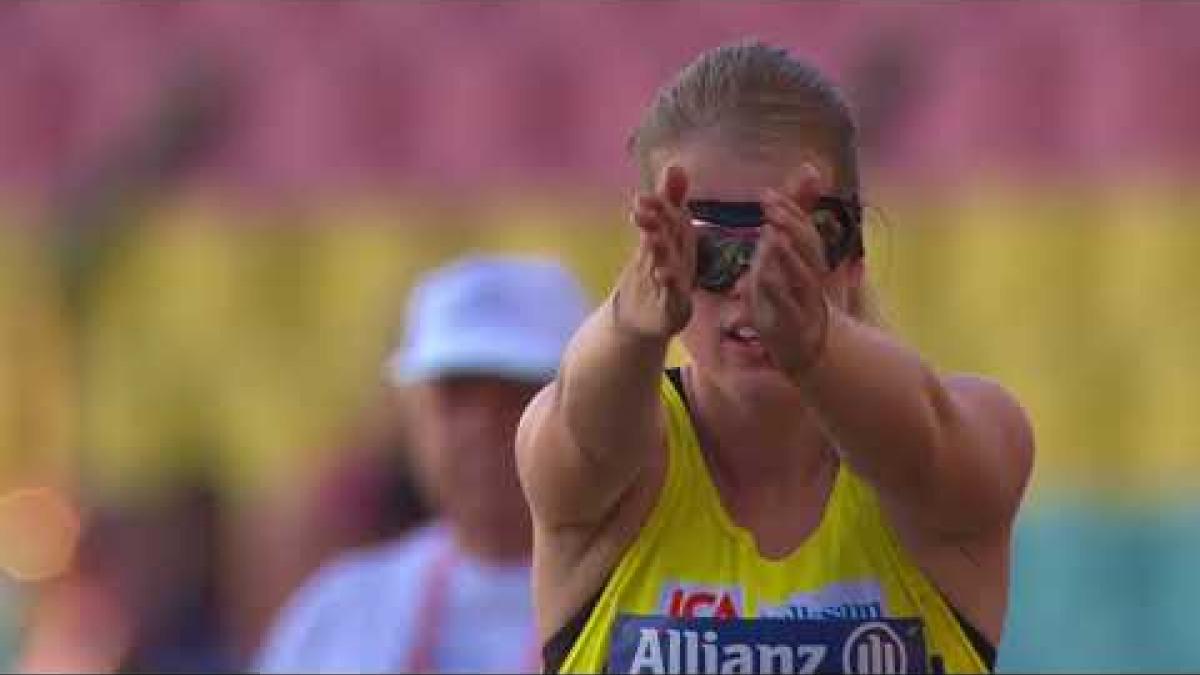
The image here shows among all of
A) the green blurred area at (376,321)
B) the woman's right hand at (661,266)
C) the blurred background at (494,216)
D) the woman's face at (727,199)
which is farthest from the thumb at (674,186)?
the green blurred area at (376,321)

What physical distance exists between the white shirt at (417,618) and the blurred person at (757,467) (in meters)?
1.76

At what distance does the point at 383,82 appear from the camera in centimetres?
945

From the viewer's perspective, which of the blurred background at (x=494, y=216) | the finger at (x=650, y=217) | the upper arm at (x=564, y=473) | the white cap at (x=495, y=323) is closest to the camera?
the finger at (x=650, y=217)

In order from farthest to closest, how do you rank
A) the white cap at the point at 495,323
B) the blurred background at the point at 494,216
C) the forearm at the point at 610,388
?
the blurred background at the point at 494,216, the white cap at the point at 495,323, the forearm at the point at 610,388

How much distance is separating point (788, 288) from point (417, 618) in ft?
7.71

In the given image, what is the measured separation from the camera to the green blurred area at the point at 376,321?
8492 millimetres

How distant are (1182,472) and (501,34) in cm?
268

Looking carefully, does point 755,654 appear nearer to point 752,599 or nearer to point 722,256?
point 752,599

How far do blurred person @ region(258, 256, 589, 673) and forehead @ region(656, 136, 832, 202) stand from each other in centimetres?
197

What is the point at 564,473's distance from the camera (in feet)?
8.56

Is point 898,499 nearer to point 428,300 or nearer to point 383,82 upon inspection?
point 428,300

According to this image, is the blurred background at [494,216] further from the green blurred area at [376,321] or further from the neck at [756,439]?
the neck at [756,439]

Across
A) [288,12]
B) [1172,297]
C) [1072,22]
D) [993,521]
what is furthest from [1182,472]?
[993,521]

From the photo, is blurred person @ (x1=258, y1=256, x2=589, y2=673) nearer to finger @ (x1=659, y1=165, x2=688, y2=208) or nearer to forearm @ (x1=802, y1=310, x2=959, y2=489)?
forearm @ (x1=802, y1=310, x2=959, y2=489)
